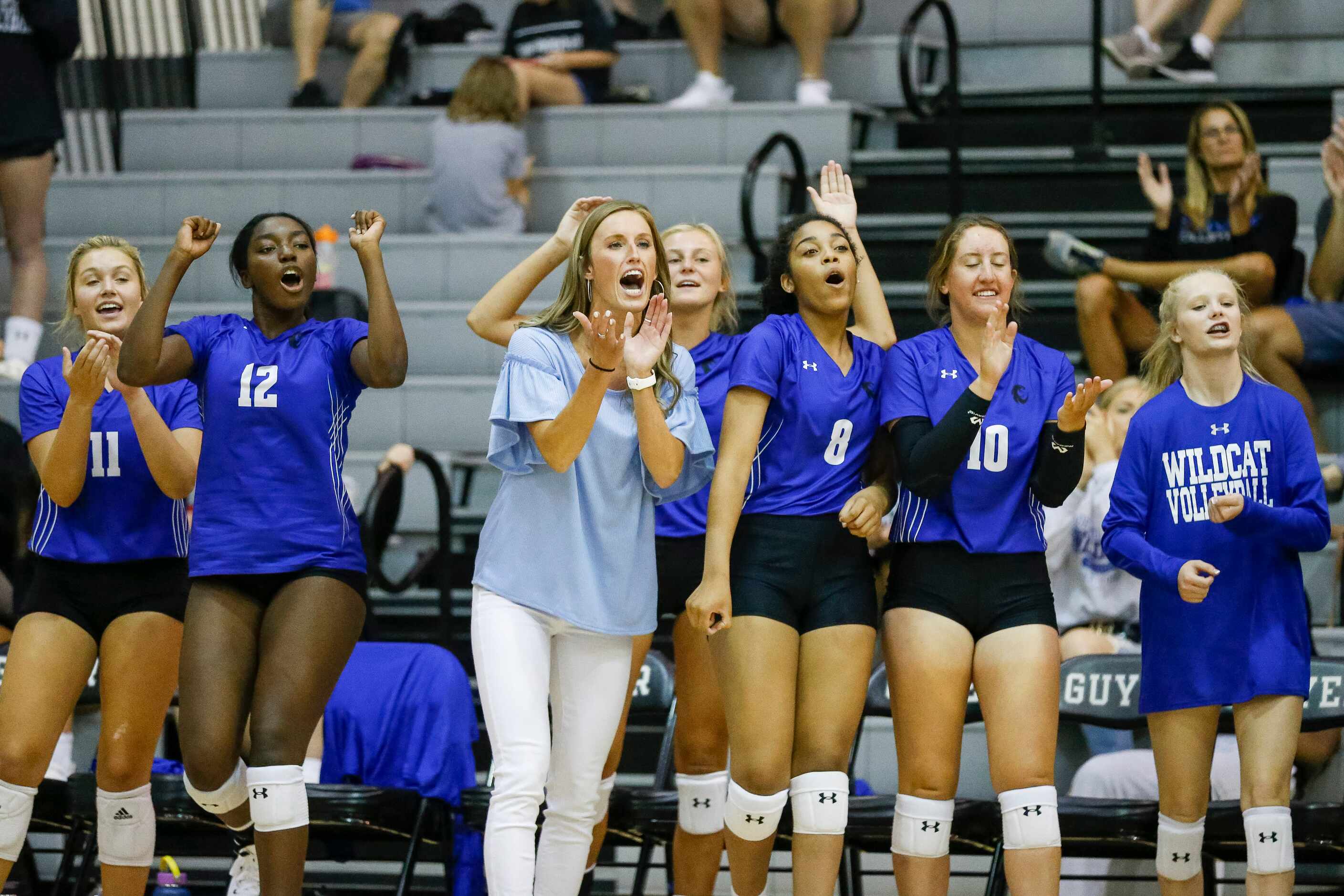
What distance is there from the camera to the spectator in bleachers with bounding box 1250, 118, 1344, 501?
6.52 meters

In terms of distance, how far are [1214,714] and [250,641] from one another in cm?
252

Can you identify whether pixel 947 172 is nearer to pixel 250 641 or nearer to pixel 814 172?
pixel 814 172

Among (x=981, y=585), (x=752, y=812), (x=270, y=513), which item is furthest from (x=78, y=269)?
(x=981, y=585)

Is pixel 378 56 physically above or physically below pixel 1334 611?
above

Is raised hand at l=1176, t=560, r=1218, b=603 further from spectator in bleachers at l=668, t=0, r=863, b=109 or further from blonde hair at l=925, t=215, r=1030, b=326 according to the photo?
spectator in bleachers at l=668, t=0, r=863, b=109

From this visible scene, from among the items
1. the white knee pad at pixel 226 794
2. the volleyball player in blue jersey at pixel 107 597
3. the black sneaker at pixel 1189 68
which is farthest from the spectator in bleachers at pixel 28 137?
the black sneaker at pixel 1189 68

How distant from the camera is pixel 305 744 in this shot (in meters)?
4.32

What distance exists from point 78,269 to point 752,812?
2477 millimetres

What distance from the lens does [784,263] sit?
181 inches

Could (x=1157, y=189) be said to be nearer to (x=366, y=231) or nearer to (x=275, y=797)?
(x=366, y=231)

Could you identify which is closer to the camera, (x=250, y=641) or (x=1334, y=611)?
(x=250, y=641)

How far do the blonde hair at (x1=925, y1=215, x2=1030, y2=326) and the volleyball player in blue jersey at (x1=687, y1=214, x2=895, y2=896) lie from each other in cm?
27

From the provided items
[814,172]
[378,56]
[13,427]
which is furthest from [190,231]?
[378,56]

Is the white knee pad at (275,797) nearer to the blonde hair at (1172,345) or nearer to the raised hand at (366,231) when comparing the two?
the raised hand at (366,231)
